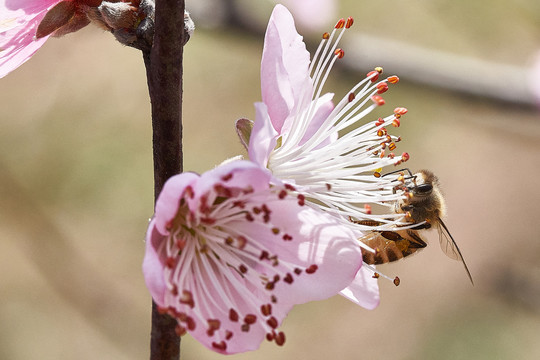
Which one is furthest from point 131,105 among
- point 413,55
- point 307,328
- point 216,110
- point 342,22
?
point 342,22

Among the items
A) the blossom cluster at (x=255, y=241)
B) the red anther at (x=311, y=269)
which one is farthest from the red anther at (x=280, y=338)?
the red anther at (x=311, y=269)

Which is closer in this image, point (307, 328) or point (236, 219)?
point (236, 219)

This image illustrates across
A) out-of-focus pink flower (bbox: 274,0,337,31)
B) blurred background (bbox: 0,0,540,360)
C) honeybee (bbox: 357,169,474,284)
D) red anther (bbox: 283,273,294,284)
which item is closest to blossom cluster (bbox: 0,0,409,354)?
red anther (bbox: 283,273,294,284)

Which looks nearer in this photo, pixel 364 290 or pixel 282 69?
pixel 282 69

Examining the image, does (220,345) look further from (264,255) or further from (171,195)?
(171,195)

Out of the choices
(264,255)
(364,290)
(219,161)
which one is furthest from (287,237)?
(219,161)

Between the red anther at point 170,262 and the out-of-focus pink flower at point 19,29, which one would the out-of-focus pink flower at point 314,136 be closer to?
the red anther at point 170,262

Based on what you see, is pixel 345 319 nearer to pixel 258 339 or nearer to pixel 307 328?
pixel 307 328
